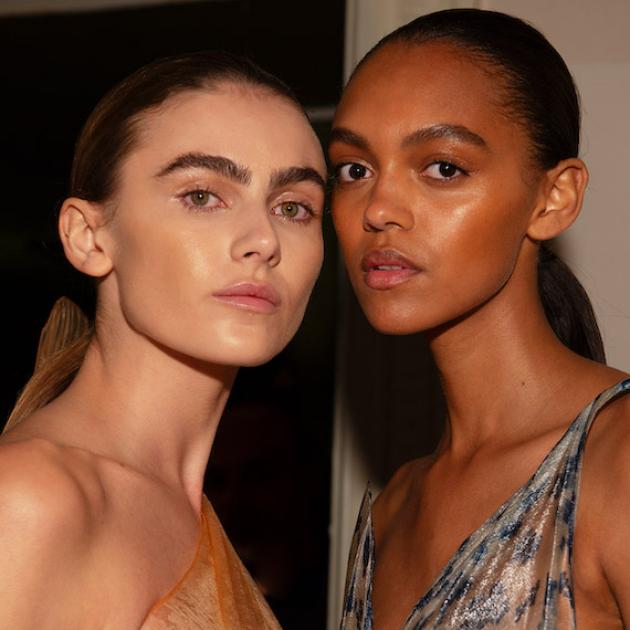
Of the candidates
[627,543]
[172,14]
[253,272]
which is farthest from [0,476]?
[172,14]


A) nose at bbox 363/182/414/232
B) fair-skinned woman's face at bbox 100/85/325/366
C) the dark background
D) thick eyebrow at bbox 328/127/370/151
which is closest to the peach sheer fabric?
fair-skinned woman's face at bbox 100/85/325/366

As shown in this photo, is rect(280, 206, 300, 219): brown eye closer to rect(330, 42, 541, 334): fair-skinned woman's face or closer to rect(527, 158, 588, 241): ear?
rect(330, 42, 541, 334): fair-skinned woman's face

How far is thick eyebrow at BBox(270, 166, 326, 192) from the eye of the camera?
1769mm

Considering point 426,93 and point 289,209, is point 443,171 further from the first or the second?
point 289,209

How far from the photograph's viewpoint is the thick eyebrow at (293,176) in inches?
69.6

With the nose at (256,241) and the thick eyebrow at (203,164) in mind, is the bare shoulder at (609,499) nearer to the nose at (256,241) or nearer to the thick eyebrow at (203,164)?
the nose at (256,241)

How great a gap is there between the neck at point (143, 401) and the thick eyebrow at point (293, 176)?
30 centimetres

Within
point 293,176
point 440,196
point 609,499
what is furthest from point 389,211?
point 609,499

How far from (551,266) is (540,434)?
0.37 metres

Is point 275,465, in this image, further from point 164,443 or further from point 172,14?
point 164,443

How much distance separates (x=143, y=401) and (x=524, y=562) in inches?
23.8

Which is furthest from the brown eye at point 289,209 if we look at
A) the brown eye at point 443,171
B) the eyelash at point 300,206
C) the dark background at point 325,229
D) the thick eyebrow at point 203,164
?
the dark background at point 325,229

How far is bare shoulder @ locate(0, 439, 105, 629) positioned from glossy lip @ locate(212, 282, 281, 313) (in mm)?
333

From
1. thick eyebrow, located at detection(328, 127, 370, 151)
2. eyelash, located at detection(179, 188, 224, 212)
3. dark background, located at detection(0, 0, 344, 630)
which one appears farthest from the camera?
dark background, located at detection(0, 0, 344, 630)
